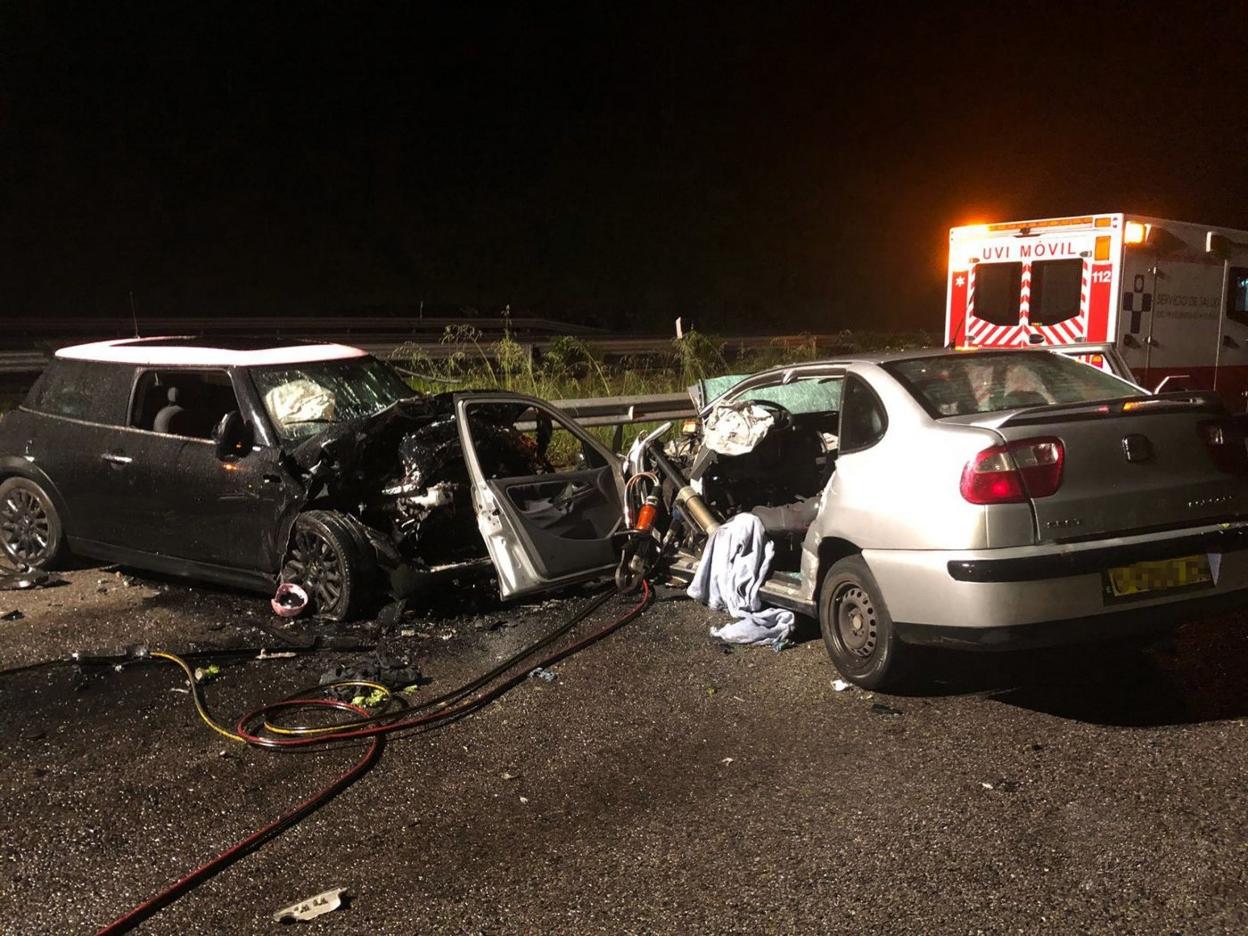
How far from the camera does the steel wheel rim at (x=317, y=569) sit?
5.96 metres

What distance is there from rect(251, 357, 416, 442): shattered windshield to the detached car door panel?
626mm

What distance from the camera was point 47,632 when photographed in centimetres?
593

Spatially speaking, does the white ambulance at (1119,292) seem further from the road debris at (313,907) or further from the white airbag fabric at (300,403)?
the road debris at (313,907)

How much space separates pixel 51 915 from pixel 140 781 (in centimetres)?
94

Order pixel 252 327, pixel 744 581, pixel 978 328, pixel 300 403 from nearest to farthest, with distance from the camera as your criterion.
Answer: pixel 744 581 → pixel 300 403 → pixel 978 328 → pixel 252 327

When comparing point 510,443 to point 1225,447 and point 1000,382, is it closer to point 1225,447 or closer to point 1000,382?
point 1000,382

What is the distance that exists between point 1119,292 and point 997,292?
154 centimetres

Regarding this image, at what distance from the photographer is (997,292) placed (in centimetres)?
1109

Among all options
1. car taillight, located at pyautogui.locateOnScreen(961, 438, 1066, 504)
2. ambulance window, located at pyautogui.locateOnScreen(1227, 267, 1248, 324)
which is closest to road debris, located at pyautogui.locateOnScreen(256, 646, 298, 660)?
car taillight, located at pyautogui.locateOnScreen(961, 438, 1066, 504)

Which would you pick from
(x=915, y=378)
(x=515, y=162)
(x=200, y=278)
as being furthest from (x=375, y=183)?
(x=915, y=378)

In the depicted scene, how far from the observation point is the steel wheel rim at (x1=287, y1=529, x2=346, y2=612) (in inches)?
235

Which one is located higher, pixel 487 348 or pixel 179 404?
pixel 487 348

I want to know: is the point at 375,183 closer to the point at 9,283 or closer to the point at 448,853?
the point at 9,283

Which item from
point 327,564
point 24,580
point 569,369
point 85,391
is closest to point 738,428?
point 327,564
